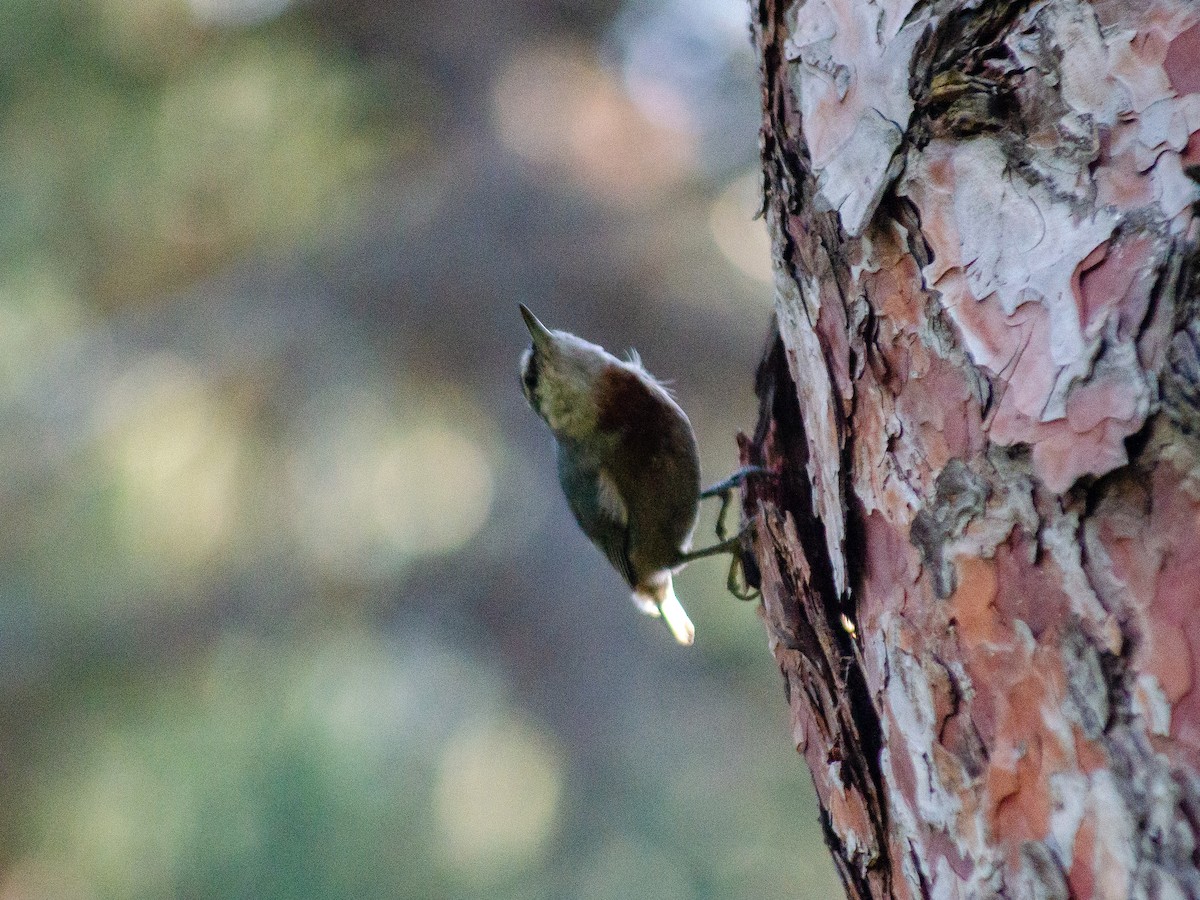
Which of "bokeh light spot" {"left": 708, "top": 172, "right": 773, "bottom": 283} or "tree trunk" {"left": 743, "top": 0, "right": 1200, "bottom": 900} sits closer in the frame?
"tree trunk" {"left": 743, "top": 0, "right": 1200, "bottom": 900}

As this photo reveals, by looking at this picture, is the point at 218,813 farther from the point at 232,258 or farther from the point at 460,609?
the point at 232,258

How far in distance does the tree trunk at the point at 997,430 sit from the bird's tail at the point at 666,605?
1.15m

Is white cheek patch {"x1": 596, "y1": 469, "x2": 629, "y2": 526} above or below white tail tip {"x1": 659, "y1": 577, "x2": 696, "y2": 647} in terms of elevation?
above

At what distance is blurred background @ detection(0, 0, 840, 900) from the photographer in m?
3.93

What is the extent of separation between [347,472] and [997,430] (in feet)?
11.5

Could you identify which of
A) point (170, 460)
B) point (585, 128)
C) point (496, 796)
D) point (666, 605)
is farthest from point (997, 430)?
point (585, 128)

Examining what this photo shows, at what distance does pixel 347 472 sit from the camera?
4.27 m

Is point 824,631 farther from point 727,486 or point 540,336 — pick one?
point 540,336

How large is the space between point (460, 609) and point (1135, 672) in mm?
3606

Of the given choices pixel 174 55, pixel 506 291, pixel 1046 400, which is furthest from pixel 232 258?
pixel 1046 400

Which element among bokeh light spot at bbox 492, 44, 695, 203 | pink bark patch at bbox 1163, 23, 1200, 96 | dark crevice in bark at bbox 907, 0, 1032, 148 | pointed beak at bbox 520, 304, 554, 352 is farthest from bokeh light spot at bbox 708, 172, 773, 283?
pink bark patch at bbox 1163, 23, 1200, 96

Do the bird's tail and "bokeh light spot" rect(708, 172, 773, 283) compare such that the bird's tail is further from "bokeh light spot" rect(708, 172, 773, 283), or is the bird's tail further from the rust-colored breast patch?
"bokeh light spot" rect(708, 172, 773, 283)

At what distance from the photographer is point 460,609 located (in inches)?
171

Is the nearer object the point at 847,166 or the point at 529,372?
the point at 847,166
